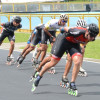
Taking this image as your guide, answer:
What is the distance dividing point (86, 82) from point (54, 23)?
231 centimetres

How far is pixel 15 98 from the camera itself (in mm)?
8922

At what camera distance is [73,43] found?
380 inches

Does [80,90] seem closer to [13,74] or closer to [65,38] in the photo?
[65,38]

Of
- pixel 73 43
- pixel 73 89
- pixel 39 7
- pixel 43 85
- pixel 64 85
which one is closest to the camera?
pixel 73 89

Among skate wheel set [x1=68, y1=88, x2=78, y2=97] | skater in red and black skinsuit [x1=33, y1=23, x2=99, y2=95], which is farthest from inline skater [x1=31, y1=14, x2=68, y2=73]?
skate wheel set [x1=68, y1=88, x2=78, y2=97]

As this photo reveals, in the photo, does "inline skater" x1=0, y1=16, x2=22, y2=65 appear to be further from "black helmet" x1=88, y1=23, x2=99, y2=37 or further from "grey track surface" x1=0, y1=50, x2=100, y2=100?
"black helmet" x1=88, y1=23, x2=99, y2=37

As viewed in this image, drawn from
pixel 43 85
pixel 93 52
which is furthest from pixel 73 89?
pixel 93 52

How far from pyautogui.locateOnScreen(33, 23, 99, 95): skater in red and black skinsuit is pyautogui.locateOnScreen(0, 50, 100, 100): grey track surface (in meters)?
0.36

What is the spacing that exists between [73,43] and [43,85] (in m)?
1.54

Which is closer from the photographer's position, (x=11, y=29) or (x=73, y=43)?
(x=73, y=43)

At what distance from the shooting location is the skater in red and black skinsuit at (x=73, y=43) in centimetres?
895

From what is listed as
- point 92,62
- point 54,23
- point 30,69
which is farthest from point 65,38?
point 92,62

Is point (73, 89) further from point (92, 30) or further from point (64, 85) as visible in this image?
point (92, 30)

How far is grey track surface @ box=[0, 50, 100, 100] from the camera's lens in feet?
29.9
